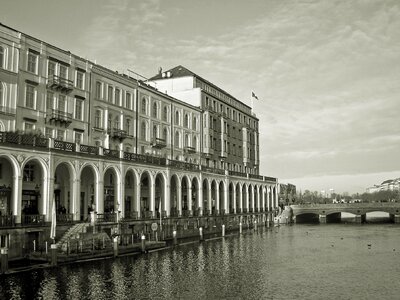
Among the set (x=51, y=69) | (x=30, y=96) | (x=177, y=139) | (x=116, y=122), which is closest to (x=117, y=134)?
(x=116, y=122)

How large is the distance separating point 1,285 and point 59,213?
62.7 feet

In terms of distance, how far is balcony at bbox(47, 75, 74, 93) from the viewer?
53.0 meters

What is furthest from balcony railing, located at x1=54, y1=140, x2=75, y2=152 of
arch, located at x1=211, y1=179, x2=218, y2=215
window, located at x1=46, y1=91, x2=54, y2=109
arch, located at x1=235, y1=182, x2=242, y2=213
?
arch, located at x1=235, y1=182, x2=242, y2=213

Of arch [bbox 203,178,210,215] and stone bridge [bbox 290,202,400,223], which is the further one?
stone bridge [bbox 290,202,400,223]

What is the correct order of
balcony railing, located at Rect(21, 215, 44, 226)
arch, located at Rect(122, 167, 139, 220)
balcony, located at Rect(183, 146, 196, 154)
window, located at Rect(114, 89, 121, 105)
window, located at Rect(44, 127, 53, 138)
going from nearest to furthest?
1. balcony railing, located at Rect(21, 215, 44, 226)
2. window, located at Rect(44, 127, 53, 138)
3. arch, located at Rect(122, 167, 139, 220)
4. window, located at Rect(114, 89, 121, 105)
5. balcony, located at Rect(183, 146, 196, 154)

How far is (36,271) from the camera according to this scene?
34.9m

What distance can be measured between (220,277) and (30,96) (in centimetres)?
3023

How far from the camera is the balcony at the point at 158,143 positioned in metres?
72.9

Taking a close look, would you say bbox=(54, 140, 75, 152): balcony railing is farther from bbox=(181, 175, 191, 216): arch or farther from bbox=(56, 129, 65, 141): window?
bbox=(181, 175, 191, 216): arch

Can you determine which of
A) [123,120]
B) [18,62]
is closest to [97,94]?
[123,120]

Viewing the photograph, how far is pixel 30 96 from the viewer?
167ft

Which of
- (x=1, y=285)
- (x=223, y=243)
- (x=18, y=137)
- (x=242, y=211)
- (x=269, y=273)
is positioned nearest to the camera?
(x=1, y=285)

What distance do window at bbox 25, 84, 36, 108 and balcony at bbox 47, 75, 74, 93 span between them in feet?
7.41

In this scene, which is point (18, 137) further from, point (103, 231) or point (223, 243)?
point (223, 243)
